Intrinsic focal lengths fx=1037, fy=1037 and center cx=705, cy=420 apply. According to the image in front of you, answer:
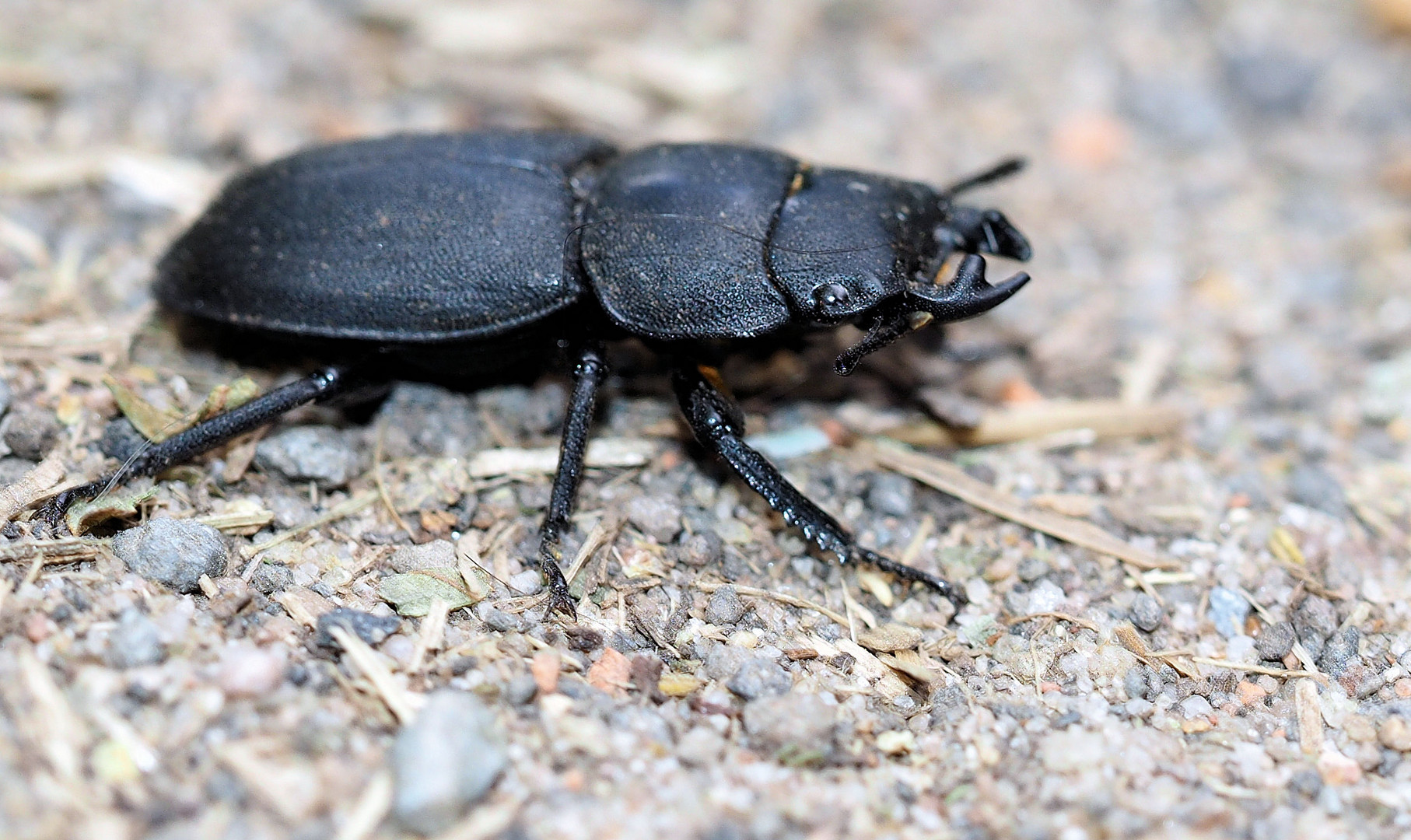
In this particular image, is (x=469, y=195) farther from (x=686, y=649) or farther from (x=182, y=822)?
(x=182, y=822)

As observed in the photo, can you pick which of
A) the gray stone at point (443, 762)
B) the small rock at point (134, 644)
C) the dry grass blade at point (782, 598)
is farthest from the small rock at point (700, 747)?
the small rock at point (134, 644)

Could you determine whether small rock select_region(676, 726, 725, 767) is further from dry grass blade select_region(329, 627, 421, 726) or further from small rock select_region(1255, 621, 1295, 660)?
small rock select_region(1255, 621, 1295, 660)

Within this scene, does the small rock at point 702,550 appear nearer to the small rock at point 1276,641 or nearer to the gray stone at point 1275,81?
the small rock at point 1276,641

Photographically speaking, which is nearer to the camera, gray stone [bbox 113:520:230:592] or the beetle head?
gray stone [bbox 113:520:230:592]

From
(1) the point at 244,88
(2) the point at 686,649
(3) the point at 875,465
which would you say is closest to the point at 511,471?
(2) the point at 686,649

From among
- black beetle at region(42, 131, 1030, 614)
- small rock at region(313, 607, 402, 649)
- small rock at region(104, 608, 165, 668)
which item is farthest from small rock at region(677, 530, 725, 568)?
small rock at region(104, 608, 165, 668)

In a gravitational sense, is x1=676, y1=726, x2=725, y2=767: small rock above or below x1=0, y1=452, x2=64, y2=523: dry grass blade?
below

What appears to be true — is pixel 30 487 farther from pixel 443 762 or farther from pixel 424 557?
pixel 443 762
